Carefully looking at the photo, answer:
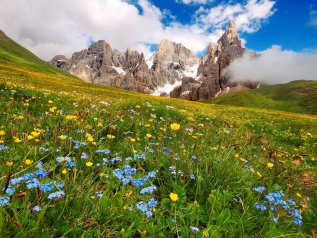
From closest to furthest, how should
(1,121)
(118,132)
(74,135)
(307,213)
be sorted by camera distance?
1. (307,213)
2. (74,135)
3. (1,121)
4. (118,132)

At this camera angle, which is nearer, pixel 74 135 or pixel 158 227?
pixel 158 227

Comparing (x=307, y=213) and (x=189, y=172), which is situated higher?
(x=189, y=172)

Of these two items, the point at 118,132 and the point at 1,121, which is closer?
the point at 1,121

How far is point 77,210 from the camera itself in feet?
9.36

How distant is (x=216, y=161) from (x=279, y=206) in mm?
1200

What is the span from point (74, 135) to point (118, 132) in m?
1.45

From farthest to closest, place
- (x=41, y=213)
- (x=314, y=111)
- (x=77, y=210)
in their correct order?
1. (x=314, y=111)
2. (x=77, y=210)
3. (x=41, y=213)

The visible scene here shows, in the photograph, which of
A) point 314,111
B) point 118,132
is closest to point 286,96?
point 314,111

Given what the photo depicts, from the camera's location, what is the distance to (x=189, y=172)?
4129mm

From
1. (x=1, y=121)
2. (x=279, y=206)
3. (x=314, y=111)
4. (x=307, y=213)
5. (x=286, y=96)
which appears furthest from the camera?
(x=286, y=96)

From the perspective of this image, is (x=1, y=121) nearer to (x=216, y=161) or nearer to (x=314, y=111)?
(x=216, y=161)

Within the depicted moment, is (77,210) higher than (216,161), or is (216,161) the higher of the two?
(216,161)

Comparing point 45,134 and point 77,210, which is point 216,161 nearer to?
point 77,210

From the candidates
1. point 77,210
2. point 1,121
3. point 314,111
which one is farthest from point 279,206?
point 314,111
